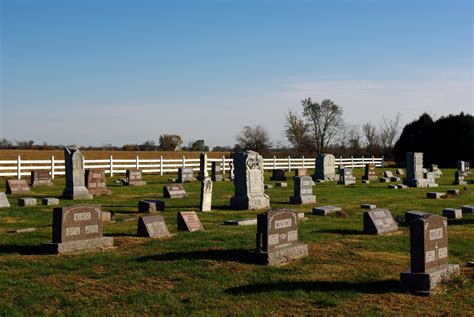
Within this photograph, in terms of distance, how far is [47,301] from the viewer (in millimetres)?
9250

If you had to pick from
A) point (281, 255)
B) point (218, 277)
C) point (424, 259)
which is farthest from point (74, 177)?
point (424, 259)

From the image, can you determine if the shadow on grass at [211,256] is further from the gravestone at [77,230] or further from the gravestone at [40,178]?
the gravestone at [40,178]

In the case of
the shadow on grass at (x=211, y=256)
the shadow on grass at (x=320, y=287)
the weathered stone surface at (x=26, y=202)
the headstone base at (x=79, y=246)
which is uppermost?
the weathered stone surface at (x=26, y=202)

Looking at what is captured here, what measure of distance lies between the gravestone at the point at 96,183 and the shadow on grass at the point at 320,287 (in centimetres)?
1742

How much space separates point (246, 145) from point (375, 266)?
180 ft

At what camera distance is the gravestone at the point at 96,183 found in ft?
87.1

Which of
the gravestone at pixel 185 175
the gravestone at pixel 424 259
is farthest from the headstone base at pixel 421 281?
the gravestone at pixel 185 175

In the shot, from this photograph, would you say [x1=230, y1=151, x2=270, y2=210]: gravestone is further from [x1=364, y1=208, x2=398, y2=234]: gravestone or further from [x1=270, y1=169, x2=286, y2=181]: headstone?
[x1=270, y1=169, x2=286, y2=181]: headstone

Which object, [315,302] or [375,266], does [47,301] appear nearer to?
[315,302]

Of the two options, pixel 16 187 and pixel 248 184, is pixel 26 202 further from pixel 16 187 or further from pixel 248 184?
pixel 248 184

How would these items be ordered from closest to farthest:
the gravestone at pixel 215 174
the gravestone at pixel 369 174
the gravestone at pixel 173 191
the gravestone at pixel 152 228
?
the gravestone at pixel 152 228 → the gravestone at pixel 173 191 → the gravestone at pixel 215 174 → the gravestone at pixel 369 174

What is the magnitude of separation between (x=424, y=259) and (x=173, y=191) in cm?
1684

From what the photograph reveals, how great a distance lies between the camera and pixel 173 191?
2597 centimetres

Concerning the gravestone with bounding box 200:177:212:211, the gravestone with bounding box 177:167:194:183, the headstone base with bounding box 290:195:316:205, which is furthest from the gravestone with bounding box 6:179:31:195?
the headstone base with bounding box 290:195:316:205
